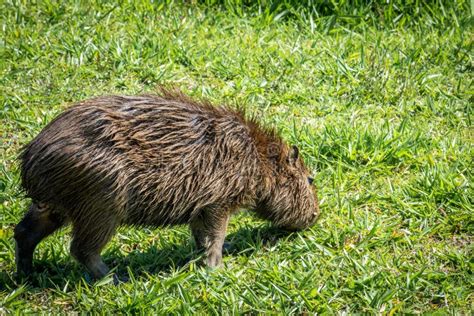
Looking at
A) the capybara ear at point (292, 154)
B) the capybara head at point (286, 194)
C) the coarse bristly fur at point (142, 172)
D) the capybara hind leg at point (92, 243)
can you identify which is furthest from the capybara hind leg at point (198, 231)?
the capybara ear at point (292, 154)

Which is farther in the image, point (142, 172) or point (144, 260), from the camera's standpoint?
point (144, 260)

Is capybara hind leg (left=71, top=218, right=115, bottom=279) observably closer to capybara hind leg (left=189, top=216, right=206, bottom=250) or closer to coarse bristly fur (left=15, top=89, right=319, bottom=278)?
coarse bristly fur (left=15, top=89, right=319, bottom=278)

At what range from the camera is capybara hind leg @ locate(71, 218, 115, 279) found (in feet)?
15.6

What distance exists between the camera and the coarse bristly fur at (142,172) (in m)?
4.65

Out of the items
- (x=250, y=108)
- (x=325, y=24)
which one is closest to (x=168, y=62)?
(x=250, y=108)

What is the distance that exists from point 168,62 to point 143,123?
2.47 m

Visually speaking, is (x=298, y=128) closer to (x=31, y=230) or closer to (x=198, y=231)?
(x=198, y=231)

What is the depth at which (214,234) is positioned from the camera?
5.11m

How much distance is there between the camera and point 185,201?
4.91 metres

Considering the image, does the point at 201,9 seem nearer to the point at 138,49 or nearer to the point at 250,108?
the point at 138,49

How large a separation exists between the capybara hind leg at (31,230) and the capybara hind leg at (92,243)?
23 cm

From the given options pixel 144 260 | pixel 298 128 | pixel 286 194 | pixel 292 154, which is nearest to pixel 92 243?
pixel 144 260

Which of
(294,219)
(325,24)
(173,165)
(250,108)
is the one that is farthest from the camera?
(325,24)

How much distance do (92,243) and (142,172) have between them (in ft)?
1.66
